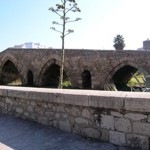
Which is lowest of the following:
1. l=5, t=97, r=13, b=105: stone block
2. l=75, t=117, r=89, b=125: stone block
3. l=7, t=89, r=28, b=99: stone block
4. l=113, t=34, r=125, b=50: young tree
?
l=75, t=117, r=89, b=125: stone block

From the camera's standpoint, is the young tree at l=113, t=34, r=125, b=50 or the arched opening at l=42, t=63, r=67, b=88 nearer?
the arched opening at l=42, t=63, r=67, b=88

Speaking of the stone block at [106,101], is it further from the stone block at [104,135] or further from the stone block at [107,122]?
the stone block at [104,135]

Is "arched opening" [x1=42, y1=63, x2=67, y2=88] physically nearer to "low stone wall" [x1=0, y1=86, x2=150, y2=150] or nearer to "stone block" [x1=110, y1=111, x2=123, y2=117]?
"low stone wall" [x1=0, y1=86, x2=150, y2=150]

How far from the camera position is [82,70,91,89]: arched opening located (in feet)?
76.9

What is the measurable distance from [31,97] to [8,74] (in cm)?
2795

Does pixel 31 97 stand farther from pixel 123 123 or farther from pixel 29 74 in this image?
pixel 29 74

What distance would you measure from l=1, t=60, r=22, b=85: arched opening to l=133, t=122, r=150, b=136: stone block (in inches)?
1099

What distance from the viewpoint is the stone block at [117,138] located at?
12.3ft

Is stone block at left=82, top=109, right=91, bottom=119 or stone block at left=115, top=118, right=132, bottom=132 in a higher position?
stone block at left=82, top=109, right=91, bottom=119

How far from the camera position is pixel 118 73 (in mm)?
22219

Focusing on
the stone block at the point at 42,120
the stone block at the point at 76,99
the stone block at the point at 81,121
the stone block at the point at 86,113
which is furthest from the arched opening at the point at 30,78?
the stone block at the point at 86,113

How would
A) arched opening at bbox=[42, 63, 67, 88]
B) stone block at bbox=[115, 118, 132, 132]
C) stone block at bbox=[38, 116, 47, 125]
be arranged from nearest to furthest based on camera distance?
stone block at bbox=[115, 118, 132, 132]
stone block at bbox=[38, 116, 47, 125]
arched opening at bbox=[42, 63, 67, 88]

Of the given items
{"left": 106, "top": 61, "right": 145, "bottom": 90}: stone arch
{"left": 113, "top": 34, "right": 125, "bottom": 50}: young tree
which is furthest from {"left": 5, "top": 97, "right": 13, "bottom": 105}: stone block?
{"left": 113, "top": 34, "right": 125, "bottom": 50}: young tree

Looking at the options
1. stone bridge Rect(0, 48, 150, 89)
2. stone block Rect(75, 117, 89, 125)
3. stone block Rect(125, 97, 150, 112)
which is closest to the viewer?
stone block Rect(125, 97, 150, 112)
